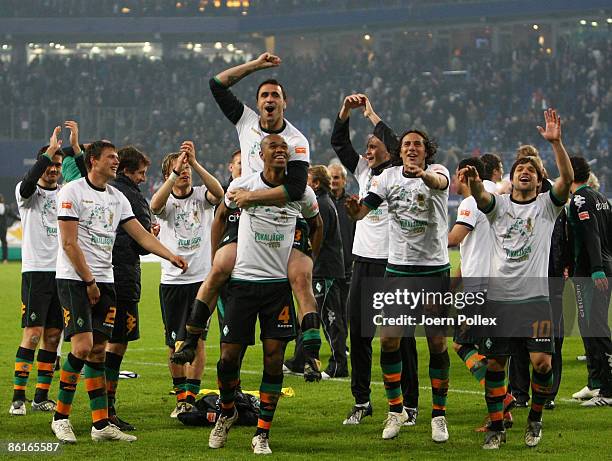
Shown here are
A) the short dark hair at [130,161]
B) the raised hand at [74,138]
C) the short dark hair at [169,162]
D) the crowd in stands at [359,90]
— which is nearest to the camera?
the raised hand at [74,138]

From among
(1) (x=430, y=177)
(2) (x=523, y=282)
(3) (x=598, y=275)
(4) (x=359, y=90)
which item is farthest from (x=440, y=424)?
(4) (x=359, y=90)

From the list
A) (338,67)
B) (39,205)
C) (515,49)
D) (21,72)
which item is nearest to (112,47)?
(21,72)

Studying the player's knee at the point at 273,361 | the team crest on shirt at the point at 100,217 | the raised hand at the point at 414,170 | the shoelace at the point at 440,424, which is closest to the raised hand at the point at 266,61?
the raised hand at the point at 414,170

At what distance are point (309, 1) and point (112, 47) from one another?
11441 millimetres

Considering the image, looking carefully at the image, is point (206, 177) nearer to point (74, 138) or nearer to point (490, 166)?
point (74, 138)

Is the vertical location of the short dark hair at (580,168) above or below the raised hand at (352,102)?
below

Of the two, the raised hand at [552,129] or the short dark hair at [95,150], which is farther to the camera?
the short dark hair at [95,150]

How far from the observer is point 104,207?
27.1ft

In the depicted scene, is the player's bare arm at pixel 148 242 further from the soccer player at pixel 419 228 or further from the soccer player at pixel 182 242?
the soccer player at pixel 419 228

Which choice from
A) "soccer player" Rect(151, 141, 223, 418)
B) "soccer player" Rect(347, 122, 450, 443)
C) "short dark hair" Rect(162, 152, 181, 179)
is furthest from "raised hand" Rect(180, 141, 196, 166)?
"soccer player" Rect(347, 122, 450, 443)

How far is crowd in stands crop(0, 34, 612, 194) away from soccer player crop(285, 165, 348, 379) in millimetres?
27730

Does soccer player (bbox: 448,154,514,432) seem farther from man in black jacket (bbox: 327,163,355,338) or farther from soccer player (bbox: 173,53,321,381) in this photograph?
man in black jacket (bbox: 327,163,355,338)

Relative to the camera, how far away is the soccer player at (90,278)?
26.4 ft

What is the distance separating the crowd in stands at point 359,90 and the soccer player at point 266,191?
31771 mm
